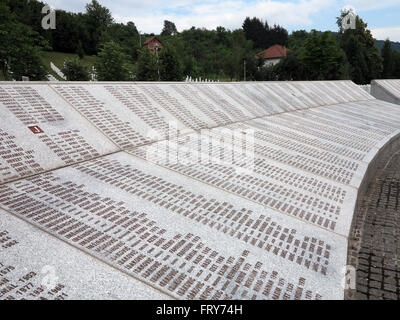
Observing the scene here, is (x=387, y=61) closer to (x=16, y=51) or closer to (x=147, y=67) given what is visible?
(x=147, y=67)

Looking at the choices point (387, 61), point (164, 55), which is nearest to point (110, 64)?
point (164, 55)

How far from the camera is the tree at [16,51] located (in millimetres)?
18812

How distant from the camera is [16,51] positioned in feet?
61.8

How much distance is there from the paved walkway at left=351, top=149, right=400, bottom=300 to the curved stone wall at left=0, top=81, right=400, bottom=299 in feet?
2.14

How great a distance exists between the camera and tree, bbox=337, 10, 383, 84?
47.1 m

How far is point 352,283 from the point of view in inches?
150

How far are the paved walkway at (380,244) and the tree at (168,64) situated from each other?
22.3 meters

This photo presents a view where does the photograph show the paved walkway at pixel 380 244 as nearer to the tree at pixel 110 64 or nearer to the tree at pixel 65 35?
the tree at pixel 110 64

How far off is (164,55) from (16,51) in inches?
474

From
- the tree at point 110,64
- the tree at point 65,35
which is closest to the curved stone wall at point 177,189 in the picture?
the tree at point 110,64

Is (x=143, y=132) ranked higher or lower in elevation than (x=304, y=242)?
higher
